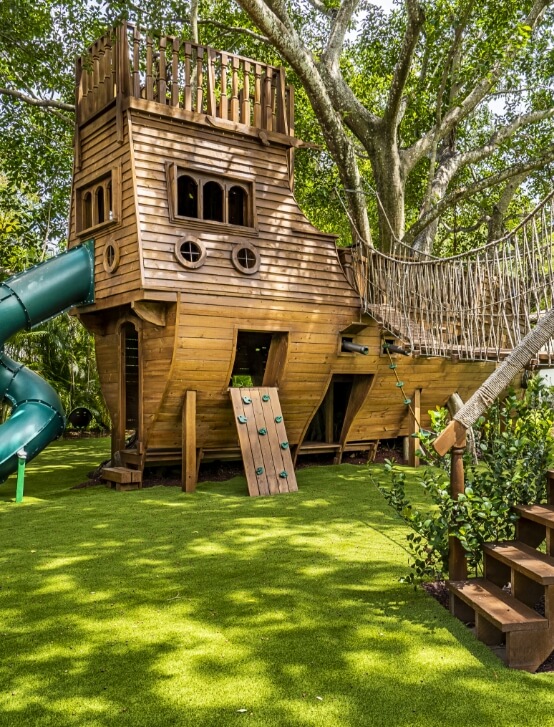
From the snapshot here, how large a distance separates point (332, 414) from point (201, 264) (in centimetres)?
403

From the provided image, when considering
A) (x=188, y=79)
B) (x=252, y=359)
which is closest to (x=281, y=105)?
(x=188, y=79)

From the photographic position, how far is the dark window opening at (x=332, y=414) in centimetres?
1068

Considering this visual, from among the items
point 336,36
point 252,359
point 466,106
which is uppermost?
point 336,36


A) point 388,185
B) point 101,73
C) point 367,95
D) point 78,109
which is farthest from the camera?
point 367,95

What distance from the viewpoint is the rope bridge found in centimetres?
499

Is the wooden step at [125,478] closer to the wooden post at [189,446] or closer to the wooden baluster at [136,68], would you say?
the wooden post at [189,446]

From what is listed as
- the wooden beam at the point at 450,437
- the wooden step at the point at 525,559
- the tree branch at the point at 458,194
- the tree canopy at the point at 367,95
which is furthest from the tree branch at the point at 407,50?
the wooden step at the point at 525,559

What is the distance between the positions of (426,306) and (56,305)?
→ 15.4 feet

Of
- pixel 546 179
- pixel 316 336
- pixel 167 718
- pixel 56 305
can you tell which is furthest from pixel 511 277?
pixel 546 179

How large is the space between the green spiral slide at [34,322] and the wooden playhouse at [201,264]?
0.27 m

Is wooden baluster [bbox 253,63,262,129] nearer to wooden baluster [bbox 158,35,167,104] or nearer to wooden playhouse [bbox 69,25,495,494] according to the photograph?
wooden playhouse [bbox 69,25,495,494]

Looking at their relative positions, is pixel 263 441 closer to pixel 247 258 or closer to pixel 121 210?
pixel 247 258

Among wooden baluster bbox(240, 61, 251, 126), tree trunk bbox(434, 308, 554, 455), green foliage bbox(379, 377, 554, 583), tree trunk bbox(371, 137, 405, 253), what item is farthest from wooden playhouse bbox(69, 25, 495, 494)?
tree trunk bbox(434, 308, 554, 455)

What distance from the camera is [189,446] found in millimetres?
7988
